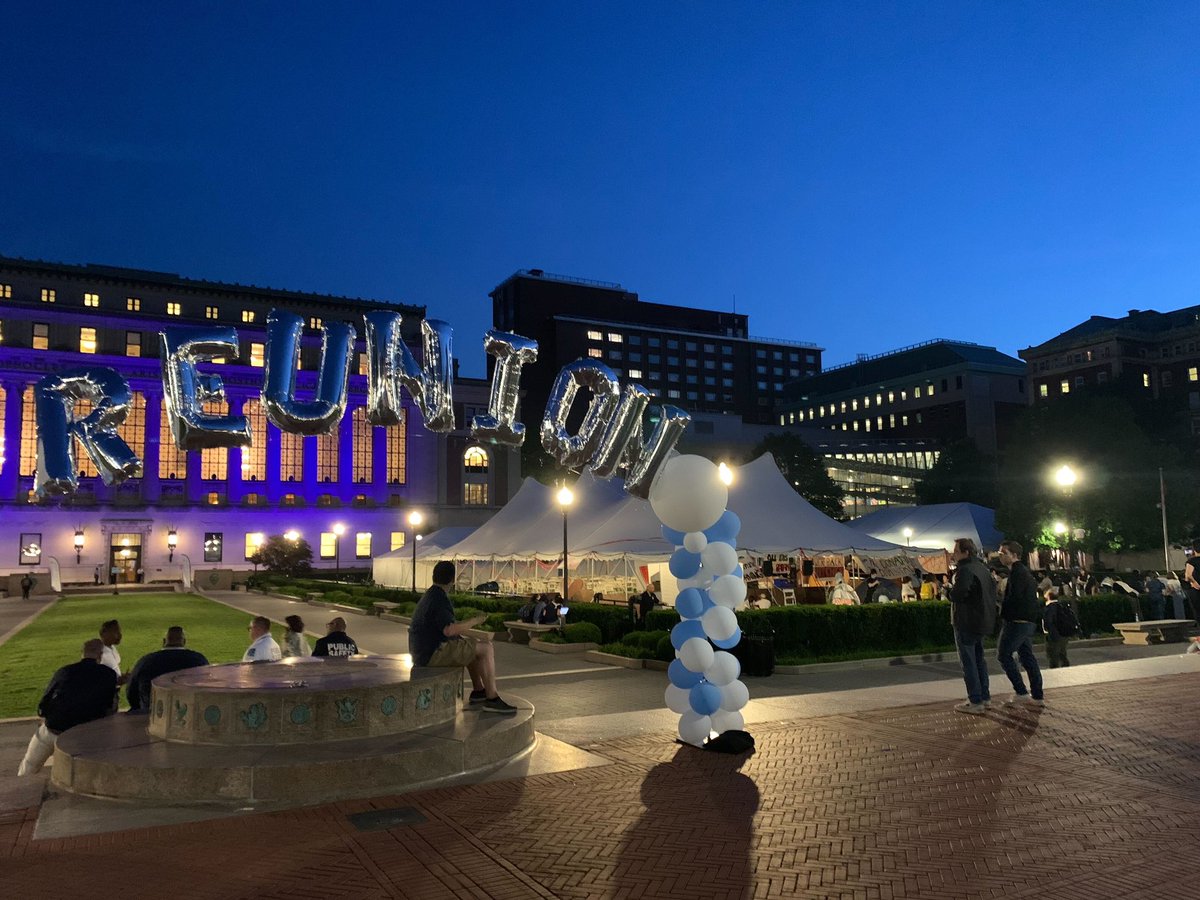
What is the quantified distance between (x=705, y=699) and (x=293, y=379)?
635 centimetres

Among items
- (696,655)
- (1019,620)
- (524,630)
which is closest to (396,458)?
(524,630)

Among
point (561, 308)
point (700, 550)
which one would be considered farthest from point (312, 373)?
point (700, 550)

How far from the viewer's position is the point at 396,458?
3307 inches

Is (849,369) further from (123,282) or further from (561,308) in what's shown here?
(123,282)

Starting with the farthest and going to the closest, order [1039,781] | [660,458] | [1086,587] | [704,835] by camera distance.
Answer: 1. [1086,587]
2. [660,458]
3. [1039,781]
4. [704,835]

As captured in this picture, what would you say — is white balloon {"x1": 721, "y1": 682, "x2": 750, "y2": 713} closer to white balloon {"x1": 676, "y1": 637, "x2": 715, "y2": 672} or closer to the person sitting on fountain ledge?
white balloon {"x1": 676, "y1": 637, "x2": 715, "y2": 672}

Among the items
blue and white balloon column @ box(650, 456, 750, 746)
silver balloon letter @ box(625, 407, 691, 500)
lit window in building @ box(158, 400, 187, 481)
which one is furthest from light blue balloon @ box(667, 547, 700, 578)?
lit window in building @ box(158, 400, 187, 481)

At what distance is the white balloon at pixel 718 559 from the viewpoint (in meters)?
9.41

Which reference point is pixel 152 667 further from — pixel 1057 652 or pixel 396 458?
pixel 396 458

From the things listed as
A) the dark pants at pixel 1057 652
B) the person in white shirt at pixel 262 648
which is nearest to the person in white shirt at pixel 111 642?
the person in white shirt at pixel 262 648

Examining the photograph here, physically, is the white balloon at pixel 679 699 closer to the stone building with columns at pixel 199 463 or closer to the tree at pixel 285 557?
the stone building with columns at pixel 199 463

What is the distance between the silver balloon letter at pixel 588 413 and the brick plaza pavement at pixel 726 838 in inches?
197

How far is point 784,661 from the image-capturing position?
15.8 meters

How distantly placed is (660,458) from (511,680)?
17.0 feet
